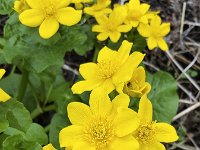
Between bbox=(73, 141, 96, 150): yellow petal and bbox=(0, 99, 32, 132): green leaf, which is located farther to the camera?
bbox=(0, 99, 32, 132): green leaf

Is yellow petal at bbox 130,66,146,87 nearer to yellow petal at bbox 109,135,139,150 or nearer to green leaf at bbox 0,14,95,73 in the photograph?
yellow petal at bbox 109,135,139,150

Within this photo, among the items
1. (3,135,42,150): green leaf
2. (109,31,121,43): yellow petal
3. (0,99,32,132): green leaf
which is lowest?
(0,99,32,132): green leaf

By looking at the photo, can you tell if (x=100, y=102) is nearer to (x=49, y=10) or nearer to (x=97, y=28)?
(x=49, y=10)

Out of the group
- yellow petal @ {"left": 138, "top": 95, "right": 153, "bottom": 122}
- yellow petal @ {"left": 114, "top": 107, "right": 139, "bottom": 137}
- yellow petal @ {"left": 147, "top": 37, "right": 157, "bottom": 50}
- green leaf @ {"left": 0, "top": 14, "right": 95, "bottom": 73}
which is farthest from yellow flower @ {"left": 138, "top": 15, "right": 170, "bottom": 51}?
yellow petal @ {"left": 114, "top": 107, "right": 139, "bottom": 137}

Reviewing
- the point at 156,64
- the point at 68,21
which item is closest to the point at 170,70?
the point at 156,64

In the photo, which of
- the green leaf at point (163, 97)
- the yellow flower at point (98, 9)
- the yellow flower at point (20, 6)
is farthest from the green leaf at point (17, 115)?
the green leaf at point (163, 97)

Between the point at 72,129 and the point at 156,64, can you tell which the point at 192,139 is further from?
the point at 72,129

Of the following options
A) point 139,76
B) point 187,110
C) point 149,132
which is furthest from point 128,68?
point 187,110

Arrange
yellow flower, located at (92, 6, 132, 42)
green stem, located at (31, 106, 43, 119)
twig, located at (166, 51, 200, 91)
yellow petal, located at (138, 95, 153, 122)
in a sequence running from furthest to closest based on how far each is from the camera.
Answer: twig, located at (166, 51, 200, 91) → green stem, located at (31, 106, 43, 119) → yellow flower, located at (92, 6, 132, 42) → yellow petal, located at (138, 95, 153, 122)
